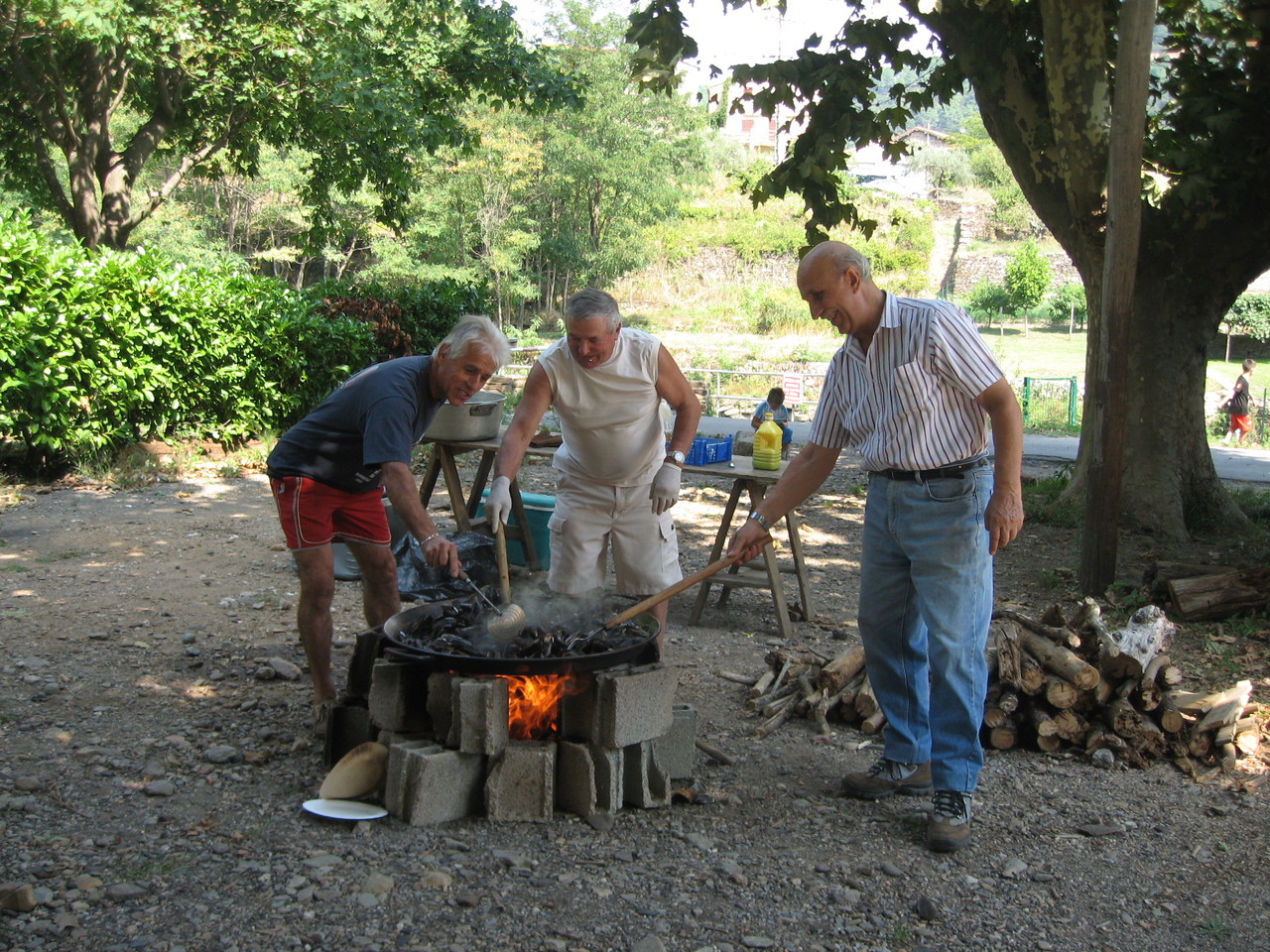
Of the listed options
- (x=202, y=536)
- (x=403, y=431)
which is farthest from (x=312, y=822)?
(x=202, y=536)

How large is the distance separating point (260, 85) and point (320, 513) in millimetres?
9509

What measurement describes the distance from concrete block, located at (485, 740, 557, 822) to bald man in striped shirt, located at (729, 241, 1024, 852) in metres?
1.19

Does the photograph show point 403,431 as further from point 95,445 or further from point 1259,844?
point 95,445

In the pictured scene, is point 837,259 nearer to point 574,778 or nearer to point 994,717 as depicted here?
point 574,778

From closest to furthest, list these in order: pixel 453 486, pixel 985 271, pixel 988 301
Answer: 1. pixel 453 486
2. pixel 988 301
3. pixel 985 271

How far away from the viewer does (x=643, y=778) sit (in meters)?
3.37

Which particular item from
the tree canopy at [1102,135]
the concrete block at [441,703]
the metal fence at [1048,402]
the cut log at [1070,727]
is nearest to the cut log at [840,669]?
the cut log at [1070,727]

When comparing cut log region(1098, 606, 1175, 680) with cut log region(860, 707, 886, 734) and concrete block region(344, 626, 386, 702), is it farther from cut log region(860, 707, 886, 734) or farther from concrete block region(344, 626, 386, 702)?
concrete block region(344, 626, 386, 702)

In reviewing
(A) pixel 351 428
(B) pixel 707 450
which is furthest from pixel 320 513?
(B) pixel 707 450

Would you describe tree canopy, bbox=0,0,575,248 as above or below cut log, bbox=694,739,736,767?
above

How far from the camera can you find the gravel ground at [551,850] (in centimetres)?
266

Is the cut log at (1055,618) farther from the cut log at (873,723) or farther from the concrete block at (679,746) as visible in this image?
the concrete block at (679,746)

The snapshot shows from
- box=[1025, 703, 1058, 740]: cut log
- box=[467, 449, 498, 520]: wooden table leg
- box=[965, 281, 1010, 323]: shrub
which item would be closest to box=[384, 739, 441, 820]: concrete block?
box=[1025, 703, 1058, 740]: cut log

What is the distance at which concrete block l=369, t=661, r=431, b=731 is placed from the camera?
3330 millimetres
